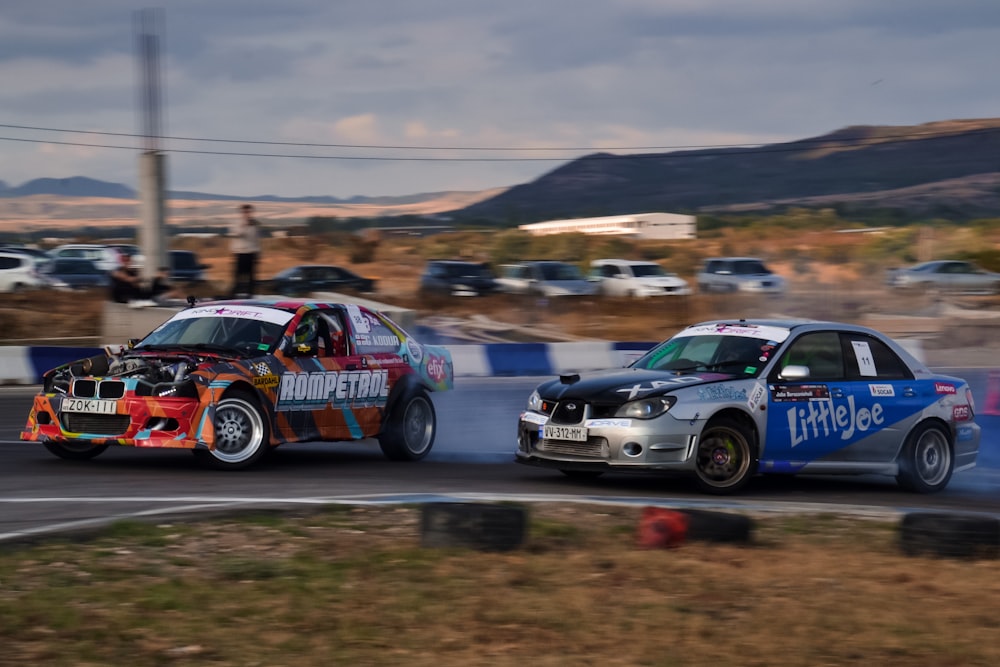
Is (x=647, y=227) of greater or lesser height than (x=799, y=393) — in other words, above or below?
above

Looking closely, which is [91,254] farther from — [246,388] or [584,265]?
[246,388]

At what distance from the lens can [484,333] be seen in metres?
26.5

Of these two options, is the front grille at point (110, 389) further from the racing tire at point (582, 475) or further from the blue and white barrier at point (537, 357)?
the blue and white barrier at point (537, 357)

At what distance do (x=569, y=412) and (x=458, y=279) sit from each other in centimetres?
2591

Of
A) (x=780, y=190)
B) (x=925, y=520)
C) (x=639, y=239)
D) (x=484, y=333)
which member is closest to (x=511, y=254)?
(x=639, y=239)

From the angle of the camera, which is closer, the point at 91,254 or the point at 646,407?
the point at 646,407

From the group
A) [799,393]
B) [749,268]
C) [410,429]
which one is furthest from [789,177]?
[799,393]

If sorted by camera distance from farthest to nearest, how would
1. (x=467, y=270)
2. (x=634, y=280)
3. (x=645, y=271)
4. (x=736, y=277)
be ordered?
(x=645, y=271), (x=736, y=277), (x=634, y=280), (x=467, y=270)

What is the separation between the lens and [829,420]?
10.0 meters

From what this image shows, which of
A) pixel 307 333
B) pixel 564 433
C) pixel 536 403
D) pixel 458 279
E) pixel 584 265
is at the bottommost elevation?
pixel 564 433

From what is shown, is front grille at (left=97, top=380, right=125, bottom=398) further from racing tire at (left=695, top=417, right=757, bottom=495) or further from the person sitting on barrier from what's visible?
the person sitting on barrier

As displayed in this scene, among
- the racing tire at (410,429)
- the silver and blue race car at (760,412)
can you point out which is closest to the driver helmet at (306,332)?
the racing tire at (410,429)

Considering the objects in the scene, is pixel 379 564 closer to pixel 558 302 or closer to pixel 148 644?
pixel 148 644

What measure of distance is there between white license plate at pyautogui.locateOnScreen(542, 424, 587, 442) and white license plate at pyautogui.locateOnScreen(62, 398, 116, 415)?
11.2 ft
